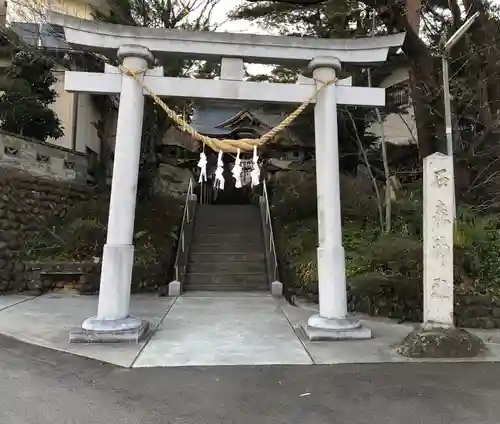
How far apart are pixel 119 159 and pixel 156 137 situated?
350 inches

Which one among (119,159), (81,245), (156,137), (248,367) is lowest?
(248,367)

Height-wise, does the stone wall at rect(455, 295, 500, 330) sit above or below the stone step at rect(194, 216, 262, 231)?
below

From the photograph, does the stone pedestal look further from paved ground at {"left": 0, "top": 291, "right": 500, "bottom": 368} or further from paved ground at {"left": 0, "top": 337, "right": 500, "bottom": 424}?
paved ground at {"left": 0, "top": 337, "right": 500, "bottom": 424}

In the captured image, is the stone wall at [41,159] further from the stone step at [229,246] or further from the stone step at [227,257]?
the stone step at [227,257]

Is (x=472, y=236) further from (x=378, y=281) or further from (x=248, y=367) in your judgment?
(x=248, y=367)

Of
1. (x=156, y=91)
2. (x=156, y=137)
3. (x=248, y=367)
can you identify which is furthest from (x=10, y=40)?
(x=248, y=367)

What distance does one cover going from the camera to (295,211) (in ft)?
43.7

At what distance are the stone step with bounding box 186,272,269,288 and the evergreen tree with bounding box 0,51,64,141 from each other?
608 cm

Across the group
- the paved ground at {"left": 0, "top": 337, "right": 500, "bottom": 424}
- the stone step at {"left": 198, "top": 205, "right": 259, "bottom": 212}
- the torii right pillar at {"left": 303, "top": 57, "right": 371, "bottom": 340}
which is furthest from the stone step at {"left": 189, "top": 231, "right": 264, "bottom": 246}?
the paved ground at {"left": 0, "top": 337, "right": 500, "bottom": 424}

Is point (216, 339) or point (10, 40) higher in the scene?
point (10, 40)

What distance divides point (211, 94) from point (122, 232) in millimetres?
2391

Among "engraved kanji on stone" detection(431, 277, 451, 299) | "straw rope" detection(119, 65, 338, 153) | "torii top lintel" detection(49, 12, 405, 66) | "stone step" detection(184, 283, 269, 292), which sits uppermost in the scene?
"torii top lintel" detection(49, 12, 405, 66)

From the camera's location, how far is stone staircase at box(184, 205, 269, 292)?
36.7 ft

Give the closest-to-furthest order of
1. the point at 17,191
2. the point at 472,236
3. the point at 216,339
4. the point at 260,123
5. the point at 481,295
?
the point at 216,339
the point at 481,295
the point at 472,236
the point at 17,191
the point at 260,123
